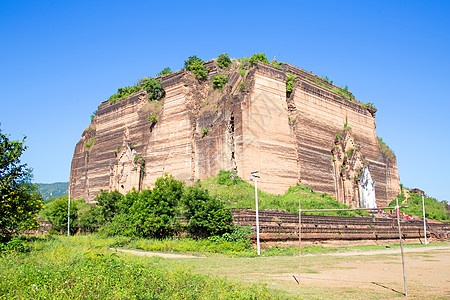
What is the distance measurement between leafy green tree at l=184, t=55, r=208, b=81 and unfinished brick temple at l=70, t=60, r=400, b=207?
1.96 ft

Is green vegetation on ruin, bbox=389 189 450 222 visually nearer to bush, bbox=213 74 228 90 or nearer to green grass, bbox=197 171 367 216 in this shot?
green grass, bbox=197 171 367 216

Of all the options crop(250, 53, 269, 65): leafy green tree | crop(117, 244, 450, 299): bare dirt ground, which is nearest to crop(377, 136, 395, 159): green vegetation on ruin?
crop(250, 53, 269, 65): leafy green tree

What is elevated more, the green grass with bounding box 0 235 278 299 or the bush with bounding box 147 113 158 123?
the bush with bounding box 147 113 158 123

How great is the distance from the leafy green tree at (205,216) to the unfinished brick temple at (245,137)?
30.8ft

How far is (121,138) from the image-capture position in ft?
139

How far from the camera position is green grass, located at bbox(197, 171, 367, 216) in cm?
2673

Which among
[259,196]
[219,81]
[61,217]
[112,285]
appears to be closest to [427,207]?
[259,196]

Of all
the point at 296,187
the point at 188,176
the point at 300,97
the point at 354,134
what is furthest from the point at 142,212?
the point at 354,134

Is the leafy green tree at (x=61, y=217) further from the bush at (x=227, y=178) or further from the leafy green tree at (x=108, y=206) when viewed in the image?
the bush at (x=227, y=178)

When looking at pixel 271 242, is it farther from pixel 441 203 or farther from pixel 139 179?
pixel 441 203

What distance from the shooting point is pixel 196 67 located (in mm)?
38625

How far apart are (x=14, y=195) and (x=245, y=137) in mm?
18069

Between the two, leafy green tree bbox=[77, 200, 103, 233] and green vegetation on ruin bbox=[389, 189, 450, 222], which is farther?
green vegetation on ruin bbox=[389, 189, 450, 222]

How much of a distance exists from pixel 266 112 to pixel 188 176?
825 centimetres
